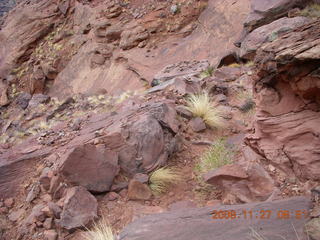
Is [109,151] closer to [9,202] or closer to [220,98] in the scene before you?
[9,202]

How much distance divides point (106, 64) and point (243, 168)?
10888mm

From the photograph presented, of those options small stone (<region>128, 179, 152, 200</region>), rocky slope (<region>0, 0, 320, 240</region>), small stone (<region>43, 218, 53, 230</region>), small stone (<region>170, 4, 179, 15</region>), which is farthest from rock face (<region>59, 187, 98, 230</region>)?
small stone (<region>170, 4, 179, 15</region>)

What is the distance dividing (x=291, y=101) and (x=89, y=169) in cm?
275

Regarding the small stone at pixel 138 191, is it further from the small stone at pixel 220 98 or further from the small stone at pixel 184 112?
the small stone at pixel 220 98

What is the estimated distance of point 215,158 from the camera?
182 inches

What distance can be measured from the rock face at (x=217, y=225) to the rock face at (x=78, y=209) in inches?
51.6

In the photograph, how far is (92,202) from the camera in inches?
165

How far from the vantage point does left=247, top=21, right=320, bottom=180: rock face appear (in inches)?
121

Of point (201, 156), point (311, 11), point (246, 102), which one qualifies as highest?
point (201, 156)

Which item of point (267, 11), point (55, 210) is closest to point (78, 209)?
point (55, 210)

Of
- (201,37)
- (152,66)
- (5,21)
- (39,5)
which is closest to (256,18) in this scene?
(201,37)

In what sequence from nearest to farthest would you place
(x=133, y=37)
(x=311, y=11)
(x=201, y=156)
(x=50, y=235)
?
(x=50, y=235), (x=201, y=156), (x=311, y=11), (x=133, y=37)

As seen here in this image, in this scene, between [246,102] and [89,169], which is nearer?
[89,169]
